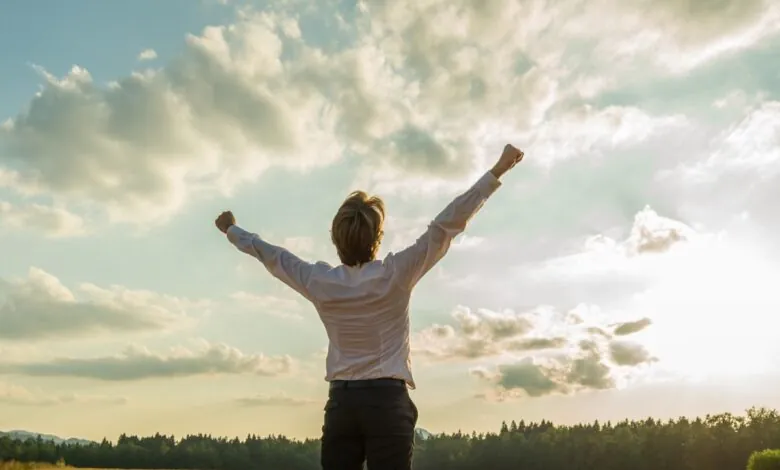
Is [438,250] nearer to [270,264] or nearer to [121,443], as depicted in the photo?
[270,264]

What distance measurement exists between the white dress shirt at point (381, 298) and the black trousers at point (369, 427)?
0.08 meters

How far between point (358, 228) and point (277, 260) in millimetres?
639

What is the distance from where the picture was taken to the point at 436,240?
15.9 feet

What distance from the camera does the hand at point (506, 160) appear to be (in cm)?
503

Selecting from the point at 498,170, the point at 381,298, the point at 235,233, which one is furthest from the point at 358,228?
the point at 235,233

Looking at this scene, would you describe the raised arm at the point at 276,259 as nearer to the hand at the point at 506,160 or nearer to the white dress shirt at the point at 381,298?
the white dress shirt at the point at 381,298

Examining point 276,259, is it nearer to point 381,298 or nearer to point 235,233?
point 235,233

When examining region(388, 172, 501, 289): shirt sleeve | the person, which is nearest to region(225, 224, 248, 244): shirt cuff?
the person

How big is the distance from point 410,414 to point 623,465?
291 feet

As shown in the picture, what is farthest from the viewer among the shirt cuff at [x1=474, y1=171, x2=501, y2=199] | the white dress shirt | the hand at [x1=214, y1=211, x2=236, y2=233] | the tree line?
the tree line

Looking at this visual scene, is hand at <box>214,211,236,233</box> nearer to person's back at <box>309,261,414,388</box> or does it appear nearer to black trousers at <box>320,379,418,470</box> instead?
person's back at <box>309,261,414,388</box>

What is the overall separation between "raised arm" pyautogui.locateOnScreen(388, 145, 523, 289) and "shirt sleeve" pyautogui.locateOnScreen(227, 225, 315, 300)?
57 centimetres

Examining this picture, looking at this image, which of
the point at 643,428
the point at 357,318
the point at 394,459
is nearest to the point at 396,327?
the point at 357,318

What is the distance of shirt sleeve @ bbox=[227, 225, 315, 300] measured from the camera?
16.8 ft
